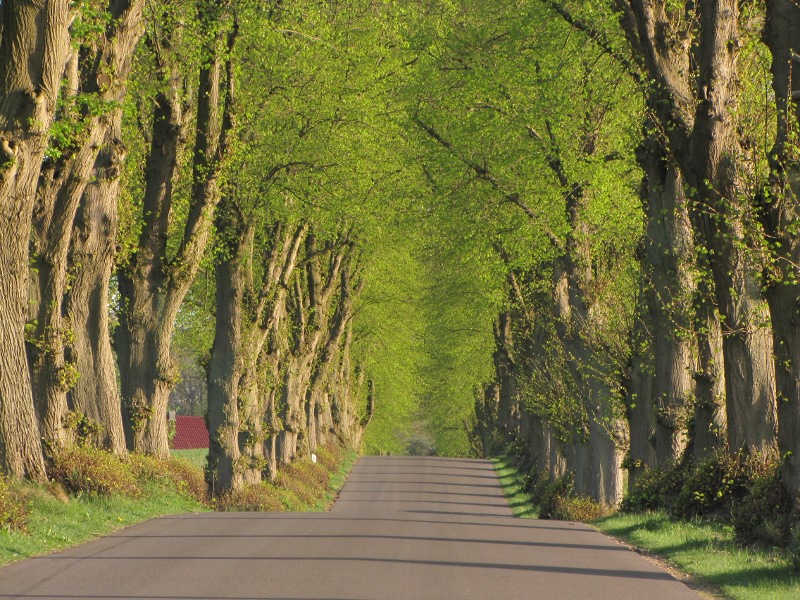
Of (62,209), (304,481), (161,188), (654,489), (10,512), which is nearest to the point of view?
(10,512)

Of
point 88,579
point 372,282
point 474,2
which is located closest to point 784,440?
point 88,579

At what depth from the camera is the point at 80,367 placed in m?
20.6

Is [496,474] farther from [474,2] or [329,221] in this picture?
[474,2]

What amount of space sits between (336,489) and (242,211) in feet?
62.7

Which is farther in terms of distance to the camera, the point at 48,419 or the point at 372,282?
the point at 372,282

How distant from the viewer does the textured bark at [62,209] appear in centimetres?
1748

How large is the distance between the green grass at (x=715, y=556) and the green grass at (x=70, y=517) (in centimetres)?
763

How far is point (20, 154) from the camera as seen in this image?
14.8 m

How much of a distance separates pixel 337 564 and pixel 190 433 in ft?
248

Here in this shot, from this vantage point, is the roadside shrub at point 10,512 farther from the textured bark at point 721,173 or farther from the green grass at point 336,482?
the green grass at point 336,482

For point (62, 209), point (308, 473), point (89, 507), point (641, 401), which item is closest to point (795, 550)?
point (89, 507)

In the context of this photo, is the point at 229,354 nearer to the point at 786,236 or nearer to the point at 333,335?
the point at 786,236

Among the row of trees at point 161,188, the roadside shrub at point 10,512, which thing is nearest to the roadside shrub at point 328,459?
the row of trees at point 161,188

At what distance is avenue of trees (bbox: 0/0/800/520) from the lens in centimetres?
1494
